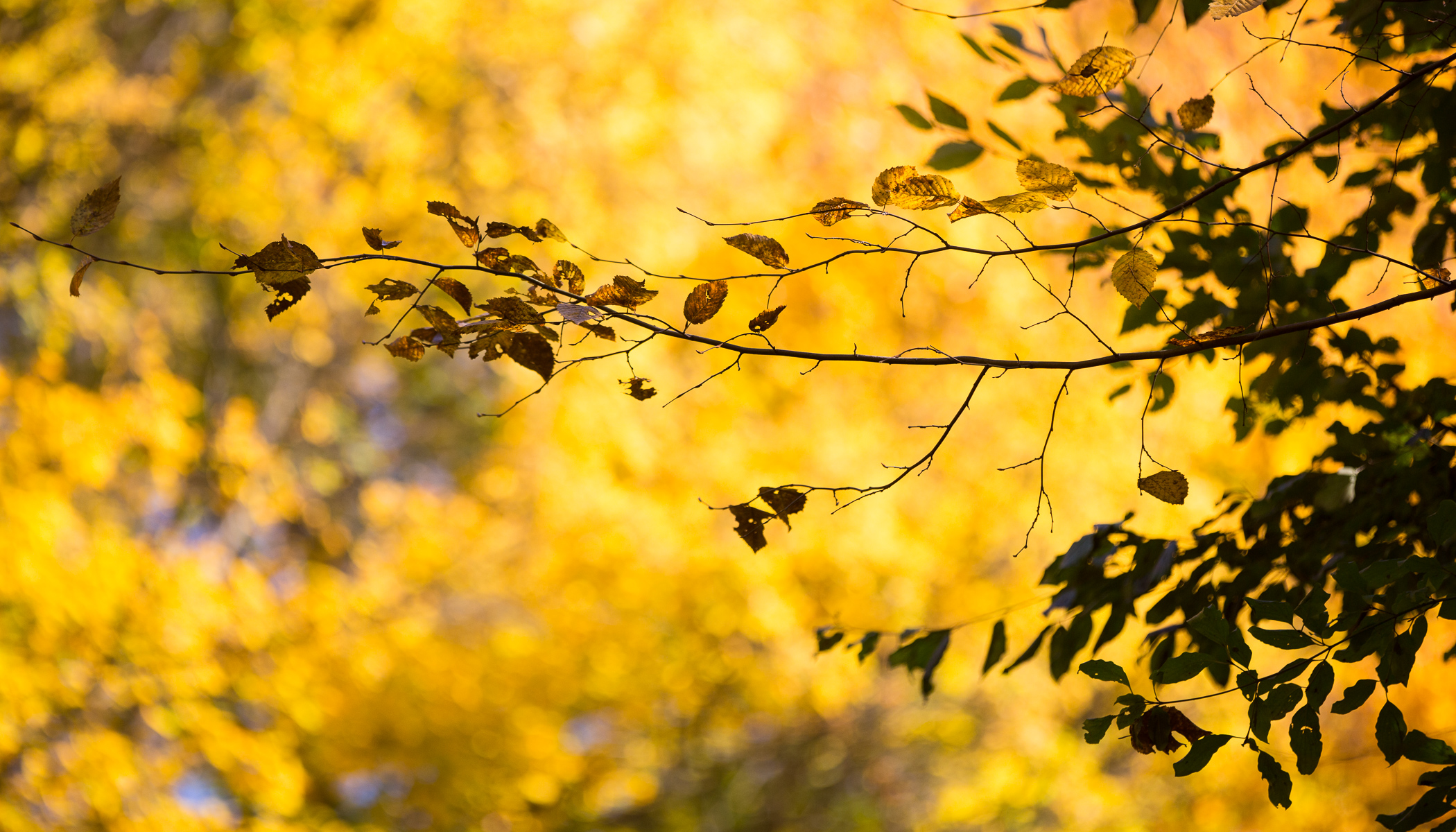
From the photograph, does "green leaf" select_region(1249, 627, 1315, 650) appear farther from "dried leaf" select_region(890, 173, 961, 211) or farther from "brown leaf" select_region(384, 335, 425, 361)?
"brown leaf" select_region(384, 335, 425, 361)

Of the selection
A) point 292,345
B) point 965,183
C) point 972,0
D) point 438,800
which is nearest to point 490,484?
point 292,345

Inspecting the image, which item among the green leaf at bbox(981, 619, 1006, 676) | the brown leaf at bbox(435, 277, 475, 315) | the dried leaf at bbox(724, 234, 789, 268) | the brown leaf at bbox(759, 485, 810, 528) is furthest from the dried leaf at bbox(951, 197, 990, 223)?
the green leaf at bbox(981, 619, 1006, 676)

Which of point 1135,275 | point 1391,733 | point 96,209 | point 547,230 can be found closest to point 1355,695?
point 1391,733

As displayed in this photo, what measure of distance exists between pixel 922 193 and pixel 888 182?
2cm

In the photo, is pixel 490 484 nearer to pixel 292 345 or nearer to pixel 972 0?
pixel 292 345

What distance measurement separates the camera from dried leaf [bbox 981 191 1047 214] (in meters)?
0.60

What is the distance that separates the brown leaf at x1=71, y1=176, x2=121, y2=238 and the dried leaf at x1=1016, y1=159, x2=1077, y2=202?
0.60 metres

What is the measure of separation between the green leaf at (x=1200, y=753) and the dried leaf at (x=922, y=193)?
415 millimetres

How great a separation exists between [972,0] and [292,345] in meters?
3.12

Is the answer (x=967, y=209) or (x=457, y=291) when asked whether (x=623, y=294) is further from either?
(x=967, y=209)

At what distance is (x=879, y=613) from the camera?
3.40 meters

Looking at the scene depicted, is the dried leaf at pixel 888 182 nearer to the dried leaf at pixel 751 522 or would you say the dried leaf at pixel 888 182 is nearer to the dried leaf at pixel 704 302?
the dried leaf at pixel 704 302

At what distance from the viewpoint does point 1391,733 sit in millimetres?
649

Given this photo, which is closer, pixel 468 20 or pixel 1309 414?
pixel 1309 414
